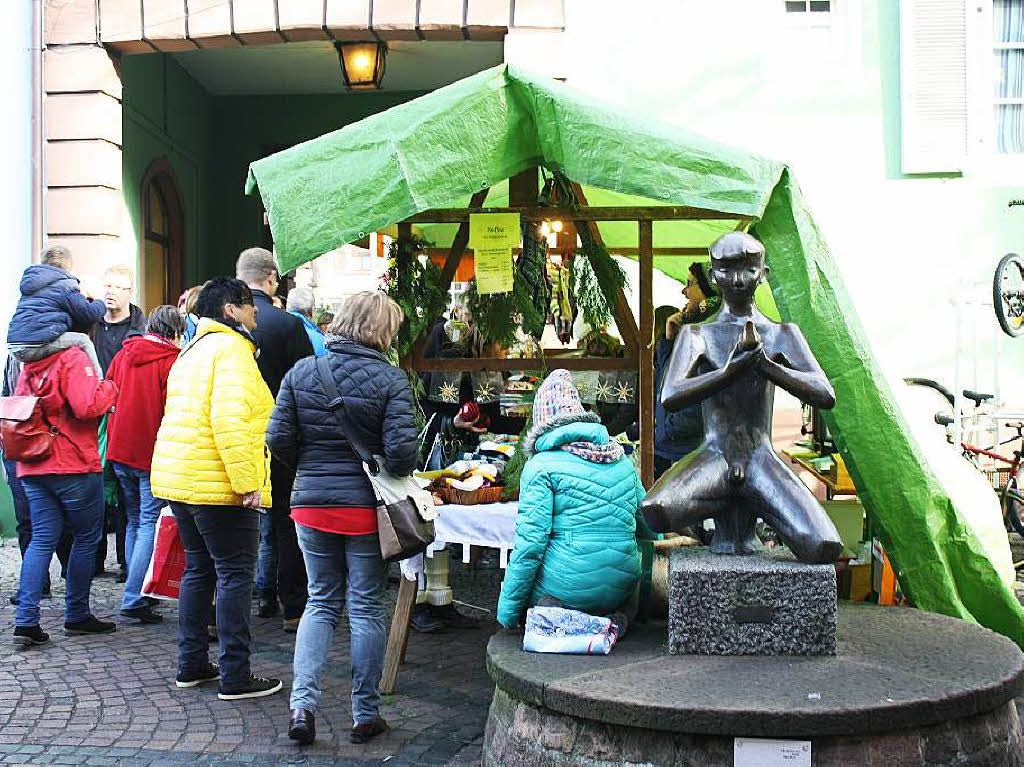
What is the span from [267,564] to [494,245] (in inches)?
94.0

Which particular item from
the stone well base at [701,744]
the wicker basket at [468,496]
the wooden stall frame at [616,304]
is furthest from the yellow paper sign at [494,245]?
the stone well base at [701,744]

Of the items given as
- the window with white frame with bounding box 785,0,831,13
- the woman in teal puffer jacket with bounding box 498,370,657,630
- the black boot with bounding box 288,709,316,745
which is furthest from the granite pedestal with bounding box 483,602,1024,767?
the window with white frame with bounding box 785,0,831,13

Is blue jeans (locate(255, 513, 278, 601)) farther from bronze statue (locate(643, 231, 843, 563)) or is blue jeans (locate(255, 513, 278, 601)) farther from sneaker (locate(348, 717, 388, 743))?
bronze statue (locate(643, 231, 843, 563))

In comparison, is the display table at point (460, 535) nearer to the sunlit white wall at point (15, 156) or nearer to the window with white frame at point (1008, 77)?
the sunlit white wall at point (15, 156)

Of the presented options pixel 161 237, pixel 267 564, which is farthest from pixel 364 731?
pixel 161 237

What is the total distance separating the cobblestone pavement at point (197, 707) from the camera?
15.3 feet

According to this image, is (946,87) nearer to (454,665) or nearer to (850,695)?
(454,665)

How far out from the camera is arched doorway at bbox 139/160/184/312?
1174 centimetres

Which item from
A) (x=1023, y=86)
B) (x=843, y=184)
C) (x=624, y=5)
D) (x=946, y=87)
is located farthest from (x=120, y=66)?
(x=1023, y=86)

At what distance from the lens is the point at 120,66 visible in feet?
33.5

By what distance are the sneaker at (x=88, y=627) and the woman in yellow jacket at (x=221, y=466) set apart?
4.27 ft

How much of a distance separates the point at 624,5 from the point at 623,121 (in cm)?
532

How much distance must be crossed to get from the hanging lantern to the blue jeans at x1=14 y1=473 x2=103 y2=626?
4.44m

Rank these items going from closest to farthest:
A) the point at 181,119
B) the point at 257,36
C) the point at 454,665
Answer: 1. the point at 454,665
2. the point at 257,36
3. the point at 181,119
